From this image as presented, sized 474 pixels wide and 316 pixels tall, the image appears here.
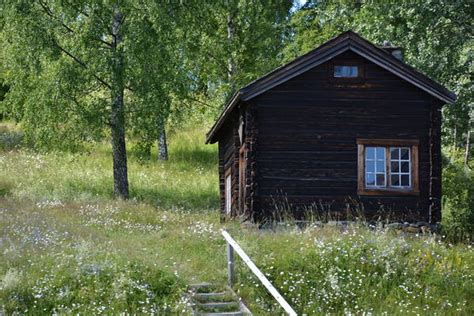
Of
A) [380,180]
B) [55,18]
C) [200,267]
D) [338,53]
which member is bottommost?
[200,267]

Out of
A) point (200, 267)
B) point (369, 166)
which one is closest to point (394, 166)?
point (369, 166)

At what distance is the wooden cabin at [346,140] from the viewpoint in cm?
2241

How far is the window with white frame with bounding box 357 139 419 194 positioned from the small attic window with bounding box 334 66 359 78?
179 cm

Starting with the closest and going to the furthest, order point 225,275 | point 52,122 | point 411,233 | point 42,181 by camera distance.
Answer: point 225,275 < point 411,233 < point 52,122 < point 42,181

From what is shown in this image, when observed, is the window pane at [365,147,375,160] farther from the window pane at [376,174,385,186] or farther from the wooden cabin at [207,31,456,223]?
the window pane at [376,174,385,186]

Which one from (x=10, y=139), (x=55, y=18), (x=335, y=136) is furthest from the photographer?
(x=10, y=139)

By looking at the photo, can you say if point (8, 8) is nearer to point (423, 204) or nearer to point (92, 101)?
point (92, 101)

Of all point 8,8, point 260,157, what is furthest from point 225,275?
point 8,8

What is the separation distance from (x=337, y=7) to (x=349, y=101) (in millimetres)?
13800

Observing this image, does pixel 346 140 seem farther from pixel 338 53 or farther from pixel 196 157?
pixel 196 157

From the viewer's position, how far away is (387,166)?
74.0ft

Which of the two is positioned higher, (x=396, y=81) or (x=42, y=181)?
(x=396, y=81)

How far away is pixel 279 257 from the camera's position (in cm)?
1634

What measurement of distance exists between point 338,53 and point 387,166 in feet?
10.9
